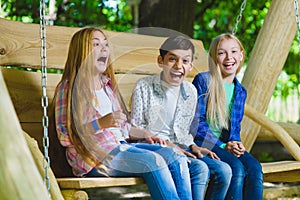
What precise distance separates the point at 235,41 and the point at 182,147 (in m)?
0.64

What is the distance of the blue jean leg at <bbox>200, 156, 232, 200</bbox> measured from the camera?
119 inches

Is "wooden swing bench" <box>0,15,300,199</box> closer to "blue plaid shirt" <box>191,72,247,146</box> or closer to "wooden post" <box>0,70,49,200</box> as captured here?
"blue plaid shirt" <box>191,72,247,146</box>

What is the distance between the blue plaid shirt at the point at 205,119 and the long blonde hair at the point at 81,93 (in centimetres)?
58

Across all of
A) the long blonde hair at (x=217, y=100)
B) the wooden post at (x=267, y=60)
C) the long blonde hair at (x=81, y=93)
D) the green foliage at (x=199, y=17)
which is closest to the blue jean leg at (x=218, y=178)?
the long blonde hair at (x=217, y=100)

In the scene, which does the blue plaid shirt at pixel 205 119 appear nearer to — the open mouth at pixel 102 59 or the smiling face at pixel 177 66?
the smiling face at pixel 177 66

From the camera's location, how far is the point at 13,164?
162 centimetres

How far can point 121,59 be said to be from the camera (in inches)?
150

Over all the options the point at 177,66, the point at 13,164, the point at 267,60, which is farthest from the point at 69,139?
the point at 267,60

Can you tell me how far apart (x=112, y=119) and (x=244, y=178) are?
0.74 m

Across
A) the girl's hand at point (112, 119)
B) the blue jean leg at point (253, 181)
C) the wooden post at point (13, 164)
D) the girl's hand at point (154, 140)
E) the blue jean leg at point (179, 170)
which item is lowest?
the blue jean leg at point (253, 181)

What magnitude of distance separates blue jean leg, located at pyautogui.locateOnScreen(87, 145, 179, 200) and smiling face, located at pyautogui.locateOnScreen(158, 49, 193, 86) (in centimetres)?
42

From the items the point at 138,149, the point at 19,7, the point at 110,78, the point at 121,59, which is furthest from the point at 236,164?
the point at 19,7

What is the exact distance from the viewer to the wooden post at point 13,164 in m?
1.61

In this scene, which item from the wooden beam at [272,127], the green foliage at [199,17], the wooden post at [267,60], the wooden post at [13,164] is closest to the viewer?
the wooden post at [13,164]
